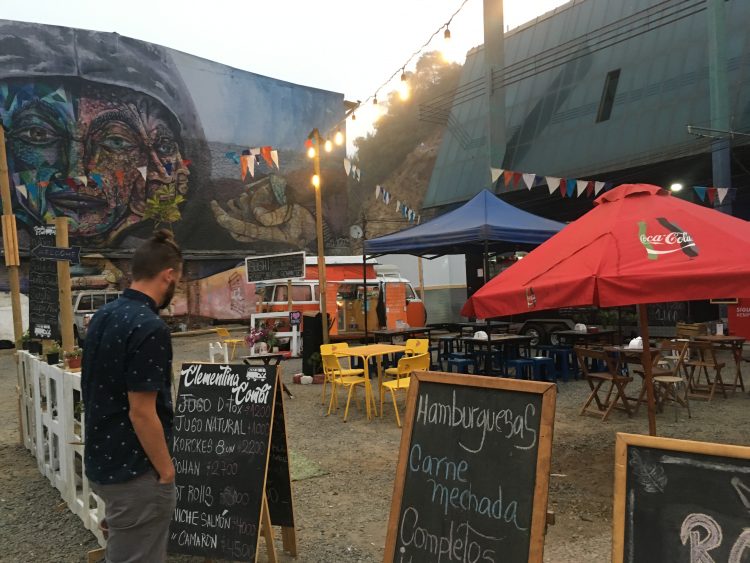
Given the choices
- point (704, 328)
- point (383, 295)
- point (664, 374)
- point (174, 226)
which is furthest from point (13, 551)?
point (174, 226)

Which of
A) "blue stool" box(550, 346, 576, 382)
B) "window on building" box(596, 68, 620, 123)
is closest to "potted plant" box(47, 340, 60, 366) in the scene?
"blue stool" box(550, 346, 576, 382)

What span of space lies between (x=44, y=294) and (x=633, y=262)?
5.94 metres

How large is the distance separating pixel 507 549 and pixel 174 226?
1052 inches

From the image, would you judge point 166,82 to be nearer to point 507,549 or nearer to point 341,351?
point 341,351

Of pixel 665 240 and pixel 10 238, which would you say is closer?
pixel 665 240

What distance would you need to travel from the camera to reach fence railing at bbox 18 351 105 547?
4164 mm

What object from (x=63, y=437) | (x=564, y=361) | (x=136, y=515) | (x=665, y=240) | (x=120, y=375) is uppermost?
(x=665, y=240)

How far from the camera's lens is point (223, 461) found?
3.42m

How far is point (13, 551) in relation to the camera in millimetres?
3971

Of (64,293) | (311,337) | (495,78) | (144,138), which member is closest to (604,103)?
(495,78)

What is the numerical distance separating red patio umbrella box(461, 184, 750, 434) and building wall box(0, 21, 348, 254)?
17.1 meters

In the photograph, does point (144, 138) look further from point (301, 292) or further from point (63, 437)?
point (63, 437)

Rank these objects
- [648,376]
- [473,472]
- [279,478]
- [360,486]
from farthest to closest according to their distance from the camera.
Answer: [360,486]
[648,376]
[279,478]
[473,472]

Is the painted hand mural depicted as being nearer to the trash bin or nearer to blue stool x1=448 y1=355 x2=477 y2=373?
the trash bin
